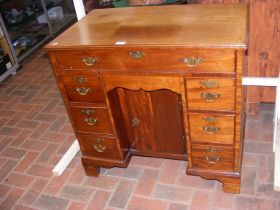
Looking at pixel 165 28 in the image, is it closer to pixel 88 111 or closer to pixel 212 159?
pixel 88 111

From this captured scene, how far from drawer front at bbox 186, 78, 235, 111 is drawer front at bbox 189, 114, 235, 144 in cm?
7

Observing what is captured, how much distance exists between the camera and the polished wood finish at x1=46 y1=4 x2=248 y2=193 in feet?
5.90

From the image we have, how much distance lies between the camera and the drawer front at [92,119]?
87.9 inches

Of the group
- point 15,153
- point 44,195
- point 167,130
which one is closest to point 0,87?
point 15,153

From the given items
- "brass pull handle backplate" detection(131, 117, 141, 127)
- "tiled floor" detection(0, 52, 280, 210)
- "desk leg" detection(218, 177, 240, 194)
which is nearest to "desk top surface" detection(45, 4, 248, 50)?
"brass pull handle backplate" detection(131, 117, 141, 127)

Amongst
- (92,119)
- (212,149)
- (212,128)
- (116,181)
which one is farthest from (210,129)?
(116,181)

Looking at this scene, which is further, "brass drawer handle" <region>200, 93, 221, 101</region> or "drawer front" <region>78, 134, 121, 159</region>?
"drawer front" <region>78, 134, 121, 159</region>

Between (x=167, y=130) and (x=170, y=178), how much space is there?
15.5 inches

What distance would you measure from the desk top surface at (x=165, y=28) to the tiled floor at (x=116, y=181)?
1103 mm

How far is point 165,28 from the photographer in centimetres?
196

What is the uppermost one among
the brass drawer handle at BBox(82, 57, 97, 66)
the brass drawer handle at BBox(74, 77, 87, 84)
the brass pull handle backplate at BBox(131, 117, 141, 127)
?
the brass drawer handle at BBox(82, 57, 97, 66)

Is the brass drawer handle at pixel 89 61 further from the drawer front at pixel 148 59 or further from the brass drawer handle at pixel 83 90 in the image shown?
the brass drawer handle at pixel 83 90

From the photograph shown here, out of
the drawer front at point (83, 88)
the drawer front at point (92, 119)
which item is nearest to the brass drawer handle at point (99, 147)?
the drawer front at point (92, 119)

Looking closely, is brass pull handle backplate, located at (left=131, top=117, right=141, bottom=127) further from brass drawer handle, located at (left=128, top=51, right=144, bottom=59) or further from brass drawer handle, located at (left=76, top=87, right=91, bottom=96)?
brass drawer handle, located at (left=128, top=51, right=144, bottom=59)
